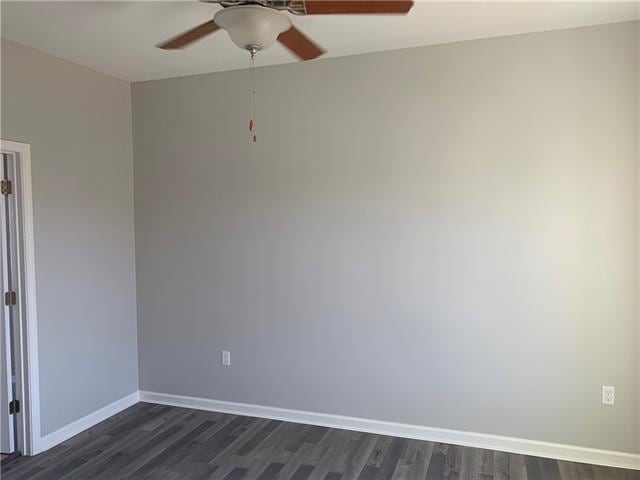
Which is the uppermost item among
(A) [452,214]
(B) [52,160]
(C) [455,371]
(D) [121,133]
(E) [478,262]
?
(D) [121,133]

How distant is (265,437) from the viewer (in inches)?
136

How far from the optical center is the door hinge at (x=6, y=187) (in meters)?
3.11

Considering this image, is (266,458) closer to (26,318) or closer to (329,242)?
(329,242)

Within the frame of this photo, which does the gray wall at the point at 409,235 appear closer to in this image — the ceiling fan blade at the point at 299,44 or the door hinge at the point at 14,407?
the ceiling fan blade at the point at 299,44

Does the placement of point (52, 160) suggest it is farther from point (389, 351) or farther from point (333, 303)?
point (389, 351)

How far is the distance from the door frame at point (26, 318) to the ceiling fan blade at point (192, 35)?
56.3 inches

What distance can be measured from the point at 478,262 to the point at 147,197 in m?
2.71

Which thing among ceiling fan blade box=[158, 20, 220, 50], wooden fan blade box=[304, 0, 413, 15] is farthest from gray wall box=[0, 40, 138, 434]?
wooden fan blade box=[304, 0, 413, 15]

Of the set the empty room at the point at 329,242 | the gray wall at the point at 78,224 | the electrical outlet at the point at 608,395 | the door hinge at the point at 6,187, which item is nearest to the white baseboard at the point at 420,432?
the empty room at the point at 329,242

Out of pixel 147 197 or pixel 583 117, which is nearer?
pixel 583 117

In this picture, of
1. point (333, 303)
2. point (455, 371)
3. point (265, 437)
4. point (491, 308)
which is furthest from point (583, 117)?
point (265, 437)

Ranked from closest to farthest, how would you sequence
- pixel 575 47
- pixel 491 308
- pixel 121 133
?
1. pixel 575 47
2. pixel 491 308
3. pixel 121 133

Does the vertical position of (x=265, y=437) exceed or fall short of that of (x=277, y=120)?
it falls short

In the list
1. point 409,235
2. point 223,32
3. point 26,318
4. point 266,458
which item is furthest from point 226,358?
point 223,32
